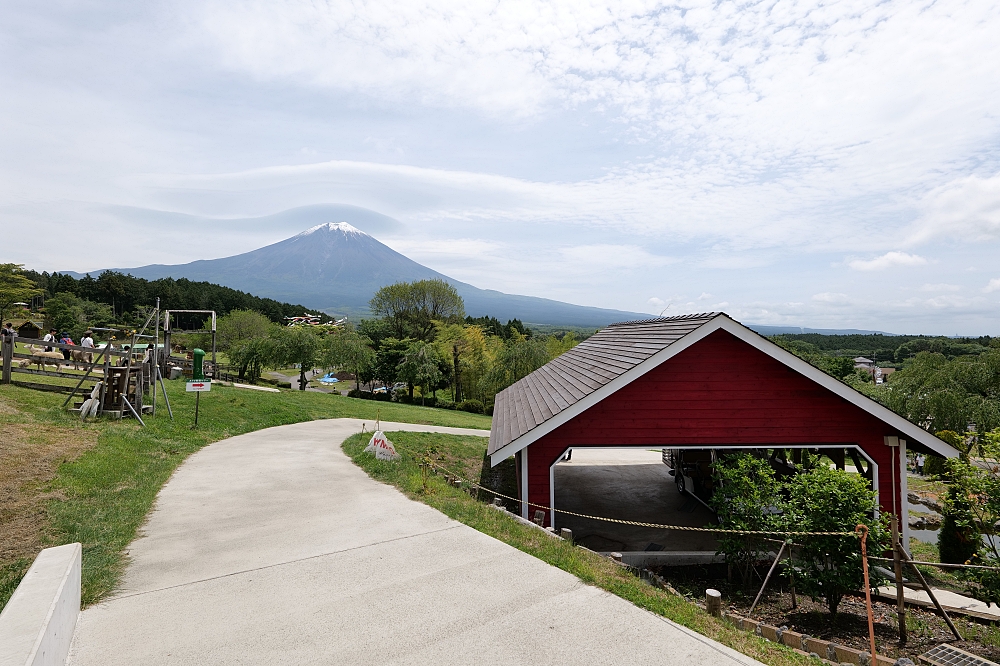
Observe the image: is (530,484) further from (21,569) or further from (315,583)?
(21,569)

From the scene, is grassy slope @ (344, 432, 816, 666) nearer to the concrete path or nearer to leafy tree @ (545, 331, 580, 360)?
the concrete path

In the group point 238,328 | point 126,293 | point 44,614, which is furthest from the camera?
point 126,293

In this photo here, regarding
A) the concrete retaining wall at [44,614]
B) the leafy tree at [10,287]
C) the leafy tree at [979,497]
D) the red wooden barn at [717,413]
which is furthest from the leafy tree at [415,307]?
the concrete retaining wall at [44,614]

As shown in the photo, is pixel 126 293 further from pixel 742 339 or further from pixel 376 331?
pixel 742 339

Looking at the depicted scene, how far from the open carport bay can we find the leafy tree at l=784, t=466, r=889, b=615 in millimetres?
3186

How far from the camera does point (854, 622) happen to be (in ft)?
23.5

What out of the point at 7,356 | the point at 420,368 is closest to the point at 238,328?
the point at 420,368

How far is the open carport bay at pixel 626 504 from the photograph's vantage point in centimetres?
1065

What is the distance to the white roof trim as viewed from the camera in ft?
31.7

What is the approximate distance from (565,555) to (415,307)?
5721 centimetres

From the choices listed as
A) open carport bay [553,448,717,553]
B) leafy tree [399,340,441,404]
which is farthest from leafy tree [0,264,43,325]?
open carport bay [553,448,717,553]

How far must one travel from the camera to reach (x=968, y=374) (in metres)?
28.1

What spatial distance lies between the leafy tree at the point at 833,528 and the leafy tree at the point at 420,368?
3626cm

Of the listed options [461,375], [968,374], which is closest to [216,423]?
[461,375]
